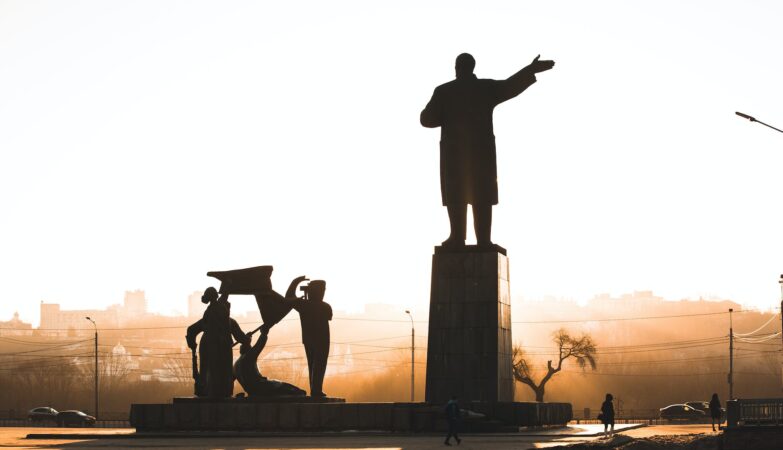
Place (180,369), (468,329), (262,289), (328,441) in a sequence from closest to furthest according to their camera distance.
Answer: (328,441) → (468,329) → (262,289) → (180,369)

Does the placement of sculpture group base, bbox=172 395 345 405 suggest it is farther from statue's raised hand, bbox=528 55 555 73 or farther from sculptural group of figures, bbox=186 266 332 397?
statue's raised hand, bbox=528 55 555 73

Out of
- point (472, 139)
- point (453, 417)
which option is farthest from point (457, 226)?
point (453, 417)

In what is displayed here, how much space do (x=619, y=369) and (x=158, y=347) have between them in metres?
75.8

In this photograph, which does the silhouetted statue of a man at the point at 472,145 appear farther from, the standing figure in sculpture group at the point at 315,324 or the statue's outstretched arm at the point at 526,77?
the standing figure in sculpture group at the point at 315,324

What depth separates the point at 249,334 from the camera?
2775 centimetres

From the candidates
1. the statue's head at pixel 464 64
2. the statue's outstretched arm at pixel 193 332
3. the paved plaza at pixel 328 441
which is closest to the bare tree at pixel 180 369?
the statue's outstretched arm at pixel 193 332

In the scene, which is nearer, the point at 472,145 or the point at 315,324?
the point at 472,145

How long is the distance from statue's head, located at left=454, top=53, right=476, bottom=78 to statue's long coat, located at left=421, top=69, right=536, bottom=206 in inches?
5.6

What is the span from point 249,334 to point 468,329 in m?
5.43

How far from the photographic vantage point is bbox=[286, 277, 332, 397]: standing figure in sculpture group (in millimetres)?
28609

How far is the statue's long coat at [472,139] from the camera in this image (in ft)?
86.5

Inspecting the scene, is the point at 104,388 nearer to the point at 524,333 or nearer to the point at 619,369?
the point at 524,333

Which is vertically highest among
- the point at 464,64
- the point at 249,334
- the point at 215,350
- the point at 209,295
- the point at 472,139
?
the point at 464,64

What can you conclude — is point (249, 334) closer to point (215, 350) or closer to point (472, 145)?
point (215, 350)
